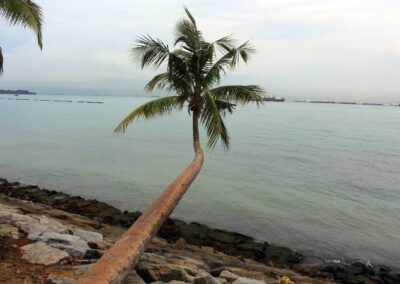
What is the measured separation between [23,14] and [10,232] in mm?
6224

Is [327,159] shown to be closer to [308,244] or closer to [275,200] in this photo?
[275,200]

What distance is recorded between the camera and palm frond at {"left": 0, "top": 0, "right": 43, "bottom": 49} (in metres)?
8.24

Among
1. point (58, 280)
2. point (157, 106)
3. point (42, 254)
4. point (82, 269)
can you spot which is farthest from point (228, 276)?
point (157, 106)

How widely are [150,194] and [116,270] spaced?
13402mm

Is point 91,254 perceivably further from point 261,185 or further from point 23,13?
point 261,185

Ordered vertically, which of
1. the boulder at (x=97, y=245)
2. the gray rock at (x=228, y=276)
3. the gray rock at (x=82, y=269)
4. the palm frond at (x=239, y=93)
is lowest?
the gray rock at (x=228, y=276)

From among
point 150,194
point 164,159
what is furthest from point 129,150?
point 150,194

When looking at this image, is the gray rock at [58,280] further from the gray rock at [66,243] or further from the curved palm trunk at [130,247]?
the gray rock at [66,243]

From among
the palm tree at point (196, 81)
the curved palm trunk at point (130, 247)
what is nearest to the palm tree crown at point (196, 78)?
the palm tree at point (196, 81)

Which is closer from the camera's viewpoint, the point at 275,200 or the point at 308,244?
the point at 308,244

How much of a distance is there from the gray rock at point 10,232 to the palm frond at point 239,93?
6.57 m

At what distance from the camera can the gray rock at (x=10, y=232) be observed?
6.04 m

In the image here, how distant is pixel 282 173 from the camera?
2334 centimetres

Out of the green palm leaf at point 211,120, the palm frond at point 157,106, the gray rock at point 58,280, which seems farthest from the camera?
the palm frond at point 157,106
